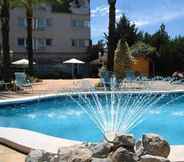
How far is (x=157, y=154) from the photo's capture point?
→ 7551mm

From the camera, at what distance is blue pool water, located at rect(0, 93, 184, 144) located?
13805 mm

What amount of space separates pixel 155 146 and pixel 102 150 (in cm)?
85

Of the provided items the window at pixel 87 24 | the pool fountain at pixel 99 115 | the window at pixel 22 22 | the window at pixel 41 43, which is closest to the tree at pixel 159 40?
the window at pixel 41 43

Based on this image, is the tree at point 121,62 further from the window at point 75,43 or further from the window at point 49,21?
the window at point 75,43

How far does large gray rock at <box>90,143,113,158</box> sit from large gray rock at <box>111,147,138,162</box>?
25 centimetres

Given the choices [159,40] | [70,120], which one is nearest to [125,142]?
[70,120]

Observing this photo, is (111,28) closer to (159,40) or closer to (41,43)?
(159,40)

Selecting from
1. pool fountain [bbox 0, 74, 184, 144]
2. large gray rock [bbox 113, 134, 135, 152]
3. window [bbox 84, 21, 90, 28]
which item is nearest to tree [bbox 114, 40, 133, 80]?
pool fountain [bbox 0, 74, 184, 144]

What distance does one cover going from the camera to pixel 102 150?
7.31 meters

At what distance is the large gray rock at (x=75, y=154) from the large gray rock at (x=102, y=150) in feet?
0.40

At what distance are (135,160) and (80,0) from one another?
58930mm

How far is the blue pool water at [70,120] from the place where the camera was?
13805mm

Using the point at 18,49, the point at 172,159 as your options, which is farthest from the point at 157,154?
the point at 18,49

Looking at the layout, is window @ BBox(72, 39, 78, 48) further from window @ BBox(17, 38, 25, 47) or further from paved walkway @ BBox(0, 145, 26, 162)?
paved walkway @ BBox(0, 145, 26, 162)
